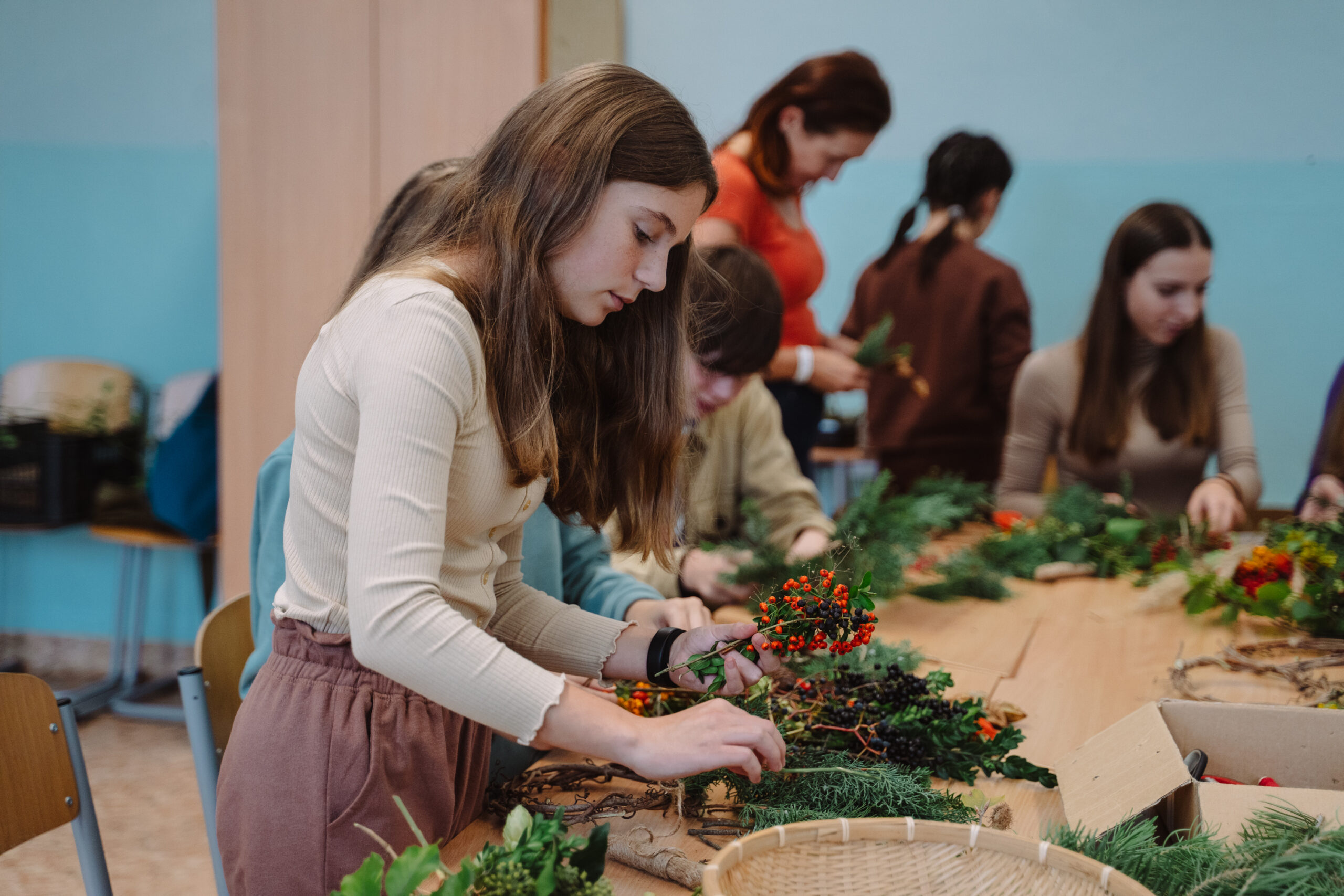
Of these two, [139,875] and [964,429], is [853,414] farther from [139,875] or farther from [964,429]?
[139,875]

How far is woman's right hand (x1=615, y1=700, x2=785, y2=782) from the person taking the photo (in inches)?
32.4

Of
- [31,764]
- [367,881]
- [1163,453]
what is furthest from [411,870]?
[1163,453]

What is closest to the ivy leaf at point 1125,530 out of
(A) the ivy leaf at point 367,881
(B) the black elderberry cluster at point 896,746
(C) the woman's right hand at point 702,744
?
(B) the black elderberry cluster at point 896,746

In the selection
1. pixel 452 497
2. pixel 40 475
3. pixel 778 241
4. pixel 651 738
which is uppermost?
pixel 778 241

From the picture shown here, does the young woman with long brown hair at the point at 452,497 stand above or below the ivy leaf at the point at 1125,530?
above

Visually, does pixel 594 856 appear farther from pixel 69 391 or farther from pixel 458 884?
pixel 69 391

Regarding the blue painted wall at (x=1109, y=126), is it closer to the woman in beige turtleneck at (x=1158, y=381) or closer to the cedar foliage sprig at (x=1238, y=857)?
the woman in beige turtleneck at (x=1158, y=381)

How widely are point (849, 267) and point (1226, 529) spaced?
146 cm

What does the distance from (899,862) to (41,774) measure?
3.09ft

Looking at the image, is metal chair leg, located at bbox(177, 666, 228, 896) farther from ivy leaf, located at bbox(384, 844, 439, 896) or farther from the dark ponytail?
the dark ponytail

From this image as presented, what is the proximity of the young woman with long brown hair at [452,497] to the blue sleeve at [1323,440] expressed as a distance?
2.62m

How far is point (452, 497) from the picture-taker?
0.94 metres

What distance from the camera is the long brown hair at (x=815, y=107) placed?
9.57 ft

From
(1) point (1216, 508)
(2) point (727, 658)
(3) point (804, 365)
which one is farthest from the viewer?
(3) point (804, 365)
